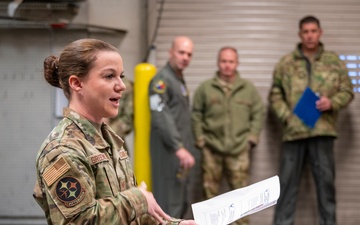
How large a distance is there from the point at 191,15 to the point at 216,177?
1790 mm

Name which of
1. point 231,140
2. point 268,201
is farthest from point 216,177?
point 268,201

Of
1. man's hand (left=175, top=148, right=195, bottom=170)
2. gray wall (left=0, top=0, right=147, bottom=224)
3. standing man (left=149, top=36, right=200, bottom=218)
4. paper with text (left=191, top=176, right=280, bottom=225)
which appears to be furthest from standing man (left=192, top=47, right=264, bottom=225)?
paper with text (left=191, top=176, right=280, bottom=225)

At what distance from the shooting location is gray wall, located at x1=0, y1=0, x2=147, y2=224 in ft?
24.5

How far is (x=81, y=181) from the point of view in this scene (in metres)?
2.17

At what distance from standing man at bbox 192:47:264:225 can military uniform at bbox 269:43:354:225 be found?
32cm

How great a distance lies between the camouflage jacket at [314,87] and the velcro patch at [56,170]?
15.3 ft

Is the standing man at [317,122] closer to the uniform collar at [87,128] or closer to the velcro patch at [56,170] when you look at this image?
the uniform collar at [87,128]

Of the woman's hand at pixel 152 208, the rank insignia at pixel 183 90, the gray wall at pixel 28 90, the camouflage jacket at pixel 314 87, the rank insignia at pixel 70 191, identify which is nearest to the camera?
the rank insignia at pixel 70 191

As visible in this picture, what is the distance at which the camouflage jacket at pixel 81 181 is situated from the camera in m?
2.16

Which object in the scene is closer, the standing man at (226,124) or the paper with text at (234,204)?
→ the paper with text at (234,204)

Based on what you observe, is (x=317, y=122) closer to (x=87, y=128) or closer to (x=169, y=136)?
(x=169, y=136)

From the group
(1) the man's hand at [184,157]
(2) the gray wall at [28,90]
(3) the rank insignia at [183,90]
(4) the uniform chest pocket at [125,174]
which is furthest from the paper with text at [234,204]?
(2) the gray wall at [28,90]

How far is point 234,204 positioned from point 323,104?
13.7 feet

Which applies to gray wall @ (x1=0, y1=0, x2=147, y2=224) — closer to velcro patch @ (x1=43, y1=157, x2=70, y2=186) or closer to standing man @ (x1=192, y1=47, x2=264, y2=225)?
standing man @ (x1=192, y1=47, x2=264, y2=225)
